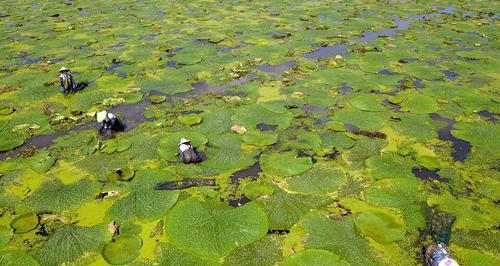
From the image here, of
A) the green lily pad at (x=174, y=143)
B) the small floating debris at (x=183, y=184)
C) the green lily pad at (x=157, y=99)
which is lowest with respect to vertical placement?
the small floating debris at (x=183, y=184)

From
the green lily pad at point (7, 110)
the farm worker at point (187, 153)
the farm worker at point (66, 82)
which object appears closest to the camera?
the farm worker at point (187, 153)

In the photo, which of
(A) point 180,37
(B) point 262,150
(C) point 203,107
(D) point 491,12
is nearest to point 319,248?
(B) point 262,150

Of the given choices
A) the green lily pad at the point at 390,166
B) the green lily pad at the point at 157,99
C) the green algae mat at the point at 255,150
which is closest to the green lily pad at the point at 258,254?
the green algae mat at the point at 255,150

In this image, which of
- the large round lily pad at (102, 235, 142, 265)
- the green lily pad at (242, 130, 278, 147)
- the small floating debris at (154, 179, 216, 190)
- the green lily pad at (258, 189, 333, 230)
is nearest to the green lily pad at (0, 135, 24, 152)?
the small floating debris at (154, 179, 216, 190)

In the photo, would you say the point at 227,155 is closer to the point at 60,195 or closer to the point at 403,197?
the point at 60,195

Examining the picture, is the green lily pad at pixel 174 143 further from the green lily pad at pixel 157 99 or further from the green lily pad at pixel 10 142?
the green lily pad at pixel 10 142
